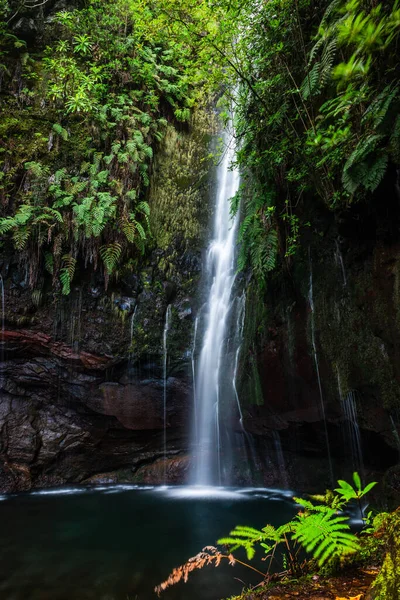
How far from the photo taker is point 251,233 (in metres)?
6.45

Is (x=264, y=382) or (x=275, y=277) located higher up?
(x=275, y=277)

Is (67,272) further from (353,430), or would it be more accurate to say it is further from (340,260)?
(353,430)

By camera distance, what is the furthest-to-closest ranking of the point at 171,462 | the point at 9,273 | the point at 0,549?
the point at 171,462, the point at 9,273, the point at 0,549

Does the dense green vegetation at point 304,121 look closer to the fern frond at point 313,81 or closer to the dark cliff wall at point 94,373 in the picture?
the fern frond at point 313,81

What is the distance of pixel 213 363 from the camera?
8.47 m

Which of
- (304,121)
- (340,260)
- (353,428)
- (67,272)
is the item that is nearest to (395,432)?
(353,428)

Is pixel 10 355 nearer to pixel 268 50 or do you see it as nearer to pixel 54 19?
pixel 268 50

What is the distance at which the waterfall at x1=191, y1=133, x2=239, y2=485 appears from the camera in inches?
332

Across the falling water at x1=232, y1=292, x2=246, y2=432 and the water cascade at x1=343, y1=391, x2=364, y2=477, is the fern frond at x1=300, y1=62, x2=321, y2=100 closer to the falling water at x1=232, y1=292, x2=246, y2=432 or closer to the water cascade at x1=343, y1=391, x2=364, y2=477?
the falling water at x1=232, y1=292, x2=246, y2=432

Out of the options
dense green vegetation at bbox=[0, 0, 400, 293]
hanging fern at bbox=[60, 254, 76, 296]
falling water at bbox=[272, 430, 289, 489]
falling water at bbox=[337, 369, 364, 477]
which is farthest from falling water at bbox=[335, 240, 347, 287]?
hanging fern at bbox=[60, 254, 76, 296]

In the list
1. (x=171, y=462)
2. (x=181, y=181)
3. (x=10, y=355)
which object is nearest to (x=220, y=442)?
(x=171, y=462)

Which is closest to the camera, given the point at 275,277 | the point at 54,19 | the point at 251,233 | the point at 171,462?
the point at 251,233

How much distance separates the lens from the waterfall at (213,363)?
843 cm

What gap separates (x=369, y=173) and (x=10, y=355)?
28.7ft
